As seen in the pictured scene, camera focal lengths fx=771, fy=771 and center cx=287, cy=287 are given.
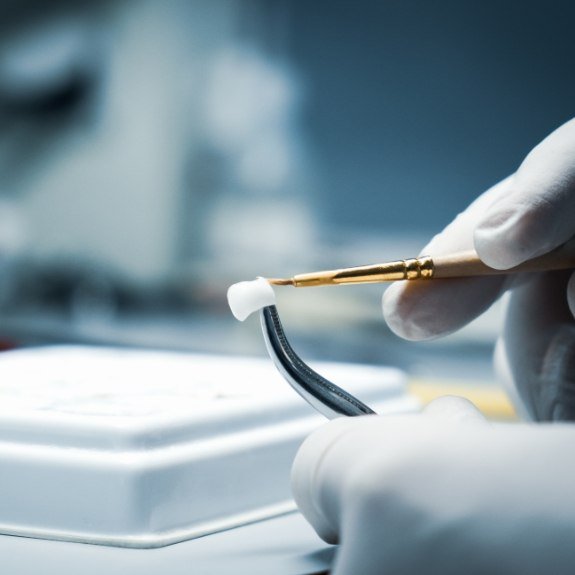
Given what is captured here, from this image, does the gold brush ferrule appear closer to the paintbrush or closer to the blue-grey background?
the paintbrush

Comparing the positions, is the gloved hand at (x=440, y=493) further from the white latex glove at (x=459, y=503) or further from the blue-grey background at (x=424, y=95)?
the blue-grey background at (x=424, y=95)

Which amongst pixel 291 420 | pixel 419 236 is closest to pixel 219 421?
pixel 291 420

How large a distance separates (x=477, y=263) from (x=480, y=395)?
705 mm

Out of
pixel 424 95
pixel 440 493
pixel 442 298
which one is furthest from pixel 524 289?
pixel 424 95

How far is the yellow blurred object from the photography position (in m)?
1.06

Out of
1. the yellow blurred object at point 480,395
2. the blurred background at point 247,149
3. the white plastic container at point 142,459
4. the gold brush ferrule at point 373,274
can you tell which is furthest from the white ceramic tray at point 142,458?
the blurred background at point 247,149

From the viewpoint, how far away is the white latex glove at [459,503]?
0.32 metres

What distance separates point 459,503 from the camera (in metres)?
0.32

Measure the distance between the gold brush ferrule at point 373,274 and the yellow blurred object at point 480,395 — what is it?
1.49ft

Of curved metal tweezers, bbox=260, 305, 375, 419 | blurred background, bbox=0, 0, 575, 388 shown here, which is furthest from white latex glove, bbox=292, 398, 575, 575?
blurred background, bbox=0, 0, 575, 388

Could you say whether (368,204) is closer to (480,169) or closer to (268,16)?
(480,169)

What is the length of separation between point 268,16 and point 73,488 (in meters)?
1.53

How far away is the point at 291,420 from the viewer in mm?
537

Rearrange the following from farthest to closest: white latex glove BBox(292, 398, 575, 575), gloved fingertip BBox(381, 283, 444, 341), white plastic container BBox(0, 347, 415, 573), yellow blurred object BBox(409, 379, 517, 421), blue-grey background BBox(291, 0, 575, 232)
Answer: blue-grey background BBox(291, 0, 575, 232), yellow blurred object BBox(409, 379, 517, 421), gloved fingertip BBox(381, 283, 444, 341), white plastic container BBox(0, 347, 415, 573), white latex glove BBox(292, 398, 575, 575)
